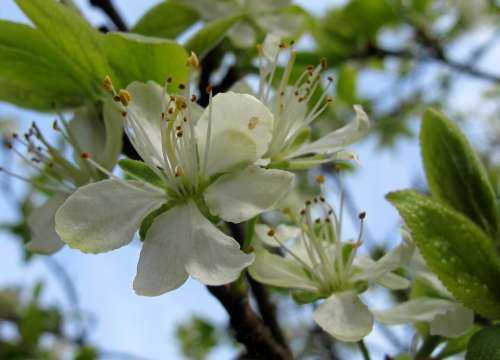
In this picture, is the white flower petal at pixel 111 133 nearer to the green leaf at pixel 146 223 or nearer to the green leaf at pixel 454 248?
the green leaf at pixel 146 223

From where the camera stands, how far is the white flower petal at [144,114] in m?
1.07

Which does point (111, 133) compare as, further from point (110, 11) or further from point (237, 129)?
point (110, 11)

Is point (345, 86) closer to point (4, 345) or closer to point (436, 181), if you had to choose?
point (436, 181)

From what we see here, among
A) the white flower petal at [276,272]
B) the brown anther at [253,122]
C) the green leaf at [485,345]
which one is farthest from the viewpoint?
the white flower petal at [276,272]

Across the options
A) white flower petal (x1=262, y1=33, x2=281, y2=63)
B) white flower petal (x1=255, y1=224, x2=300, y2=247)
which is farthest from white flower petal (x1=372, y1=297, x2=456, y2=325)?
white flower petal (x1=262, y1=33, x2=281, y2=63)

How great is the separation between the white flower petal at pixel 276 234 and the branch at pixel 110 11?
0.67 meters

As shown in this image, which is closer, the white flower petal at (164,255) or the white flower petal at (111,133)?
the white flower petal at (164,255)

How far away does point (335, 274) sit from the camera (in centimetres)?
119

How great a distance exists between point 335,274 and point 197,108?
1.31ft

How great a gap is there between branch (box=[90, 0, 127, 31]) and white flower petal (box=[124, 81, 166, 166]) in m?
0.56

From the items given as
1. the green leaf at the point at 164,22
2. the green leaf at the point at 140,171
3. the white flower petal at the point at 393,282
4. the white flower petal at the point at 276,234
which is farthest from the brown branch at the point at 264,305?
the green leaf at the point at 164,22

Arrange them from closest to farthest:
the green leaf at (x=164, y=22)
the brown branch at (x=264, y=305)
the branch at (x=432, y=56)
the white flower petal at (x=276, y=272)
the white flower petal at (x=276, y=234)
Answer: the white flower petal at (x=276, y=272)
the white flower petal at (x=276, y=234)
the green leaf at (x=164, y=22)
the brown branch at (x=264, y=305)
the branch at (x=432, y=56)

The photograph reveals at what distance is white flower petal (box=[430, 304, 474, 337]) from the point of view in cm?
108

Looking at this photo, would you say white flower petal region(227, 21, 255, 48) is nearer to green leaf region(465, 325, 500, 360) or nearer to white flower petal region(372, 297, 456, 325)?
white flower petal region(372, 297, 456, 325)
